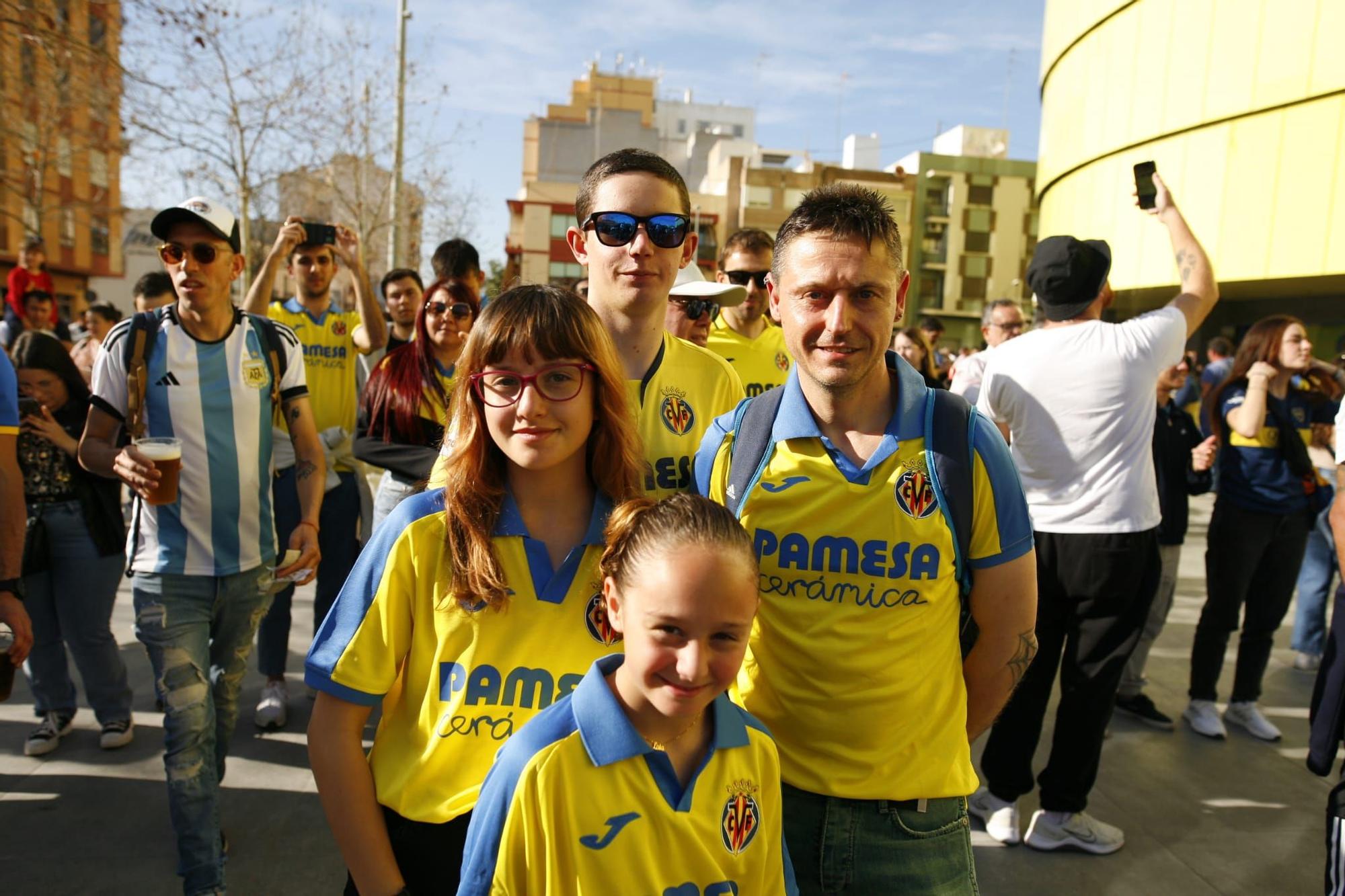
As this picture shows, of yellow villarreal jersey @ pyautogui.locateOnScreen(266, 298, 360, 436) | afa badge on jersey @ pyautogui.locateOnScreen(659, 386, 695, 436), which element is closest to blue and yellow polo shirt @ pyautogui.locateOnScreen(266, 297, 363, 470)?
yellow villarreal jersey @ pyautogui.locateOnScreen(266, 298, 360, 436)

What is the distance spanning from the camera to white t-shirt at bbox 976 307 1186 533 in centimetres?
354

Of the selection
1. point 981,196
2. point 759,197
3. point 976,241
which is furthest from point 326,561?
point 981,196

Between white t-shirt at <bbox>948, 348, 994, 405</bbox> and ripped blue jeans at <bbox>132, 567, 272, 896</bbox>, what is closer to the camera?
ripped blue jeans at <bbox>132, 567, 272, 896</bbox>

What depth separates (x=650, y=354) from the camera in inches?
100

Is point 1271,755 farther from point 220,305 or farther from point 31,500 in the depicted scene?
point 31,500

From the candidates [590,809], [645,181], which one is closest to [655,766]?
[590,809]

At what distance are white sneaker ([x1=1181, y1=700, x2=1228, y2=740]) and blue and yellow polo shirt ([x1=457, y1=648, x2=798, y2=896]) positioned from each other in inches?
172

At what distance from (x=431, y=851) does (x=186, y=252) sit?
Answer: 8.31 ft

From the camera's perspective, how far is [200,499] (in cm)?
325

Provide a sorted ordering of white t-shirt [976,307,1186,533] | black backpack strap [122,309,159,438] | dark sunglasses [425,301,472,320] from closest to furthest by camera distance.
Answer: black backpack strap [122,309,159,438] → white t-shirt [976,307,1186,533] → dark sunglasses [425,301,472,320]

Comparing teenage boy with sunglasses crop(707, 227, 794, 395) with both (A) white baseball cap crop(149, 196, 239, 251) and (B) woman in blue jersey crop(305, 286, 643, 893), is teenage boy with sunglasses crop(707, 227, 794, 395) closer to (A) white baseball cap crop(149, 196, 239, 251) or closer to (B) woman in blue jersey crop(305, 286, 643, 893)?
(A) white baseball cap crop(149, 196, 239, 251)

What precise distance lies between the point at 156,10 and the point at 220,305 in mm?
3677

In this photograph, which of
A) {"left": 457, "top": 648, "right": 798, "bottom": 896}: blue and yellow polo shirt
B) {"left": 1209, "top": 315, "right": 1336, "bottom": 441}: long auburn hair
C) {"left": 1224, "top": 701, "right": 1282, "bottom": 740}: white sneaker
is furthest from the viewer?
{"left": 1209, "top": 315, "right": 1336, "bottom": 441}: long auburn hair

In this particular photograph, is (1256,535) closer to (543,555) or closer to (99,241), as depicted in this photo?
(543,555)
